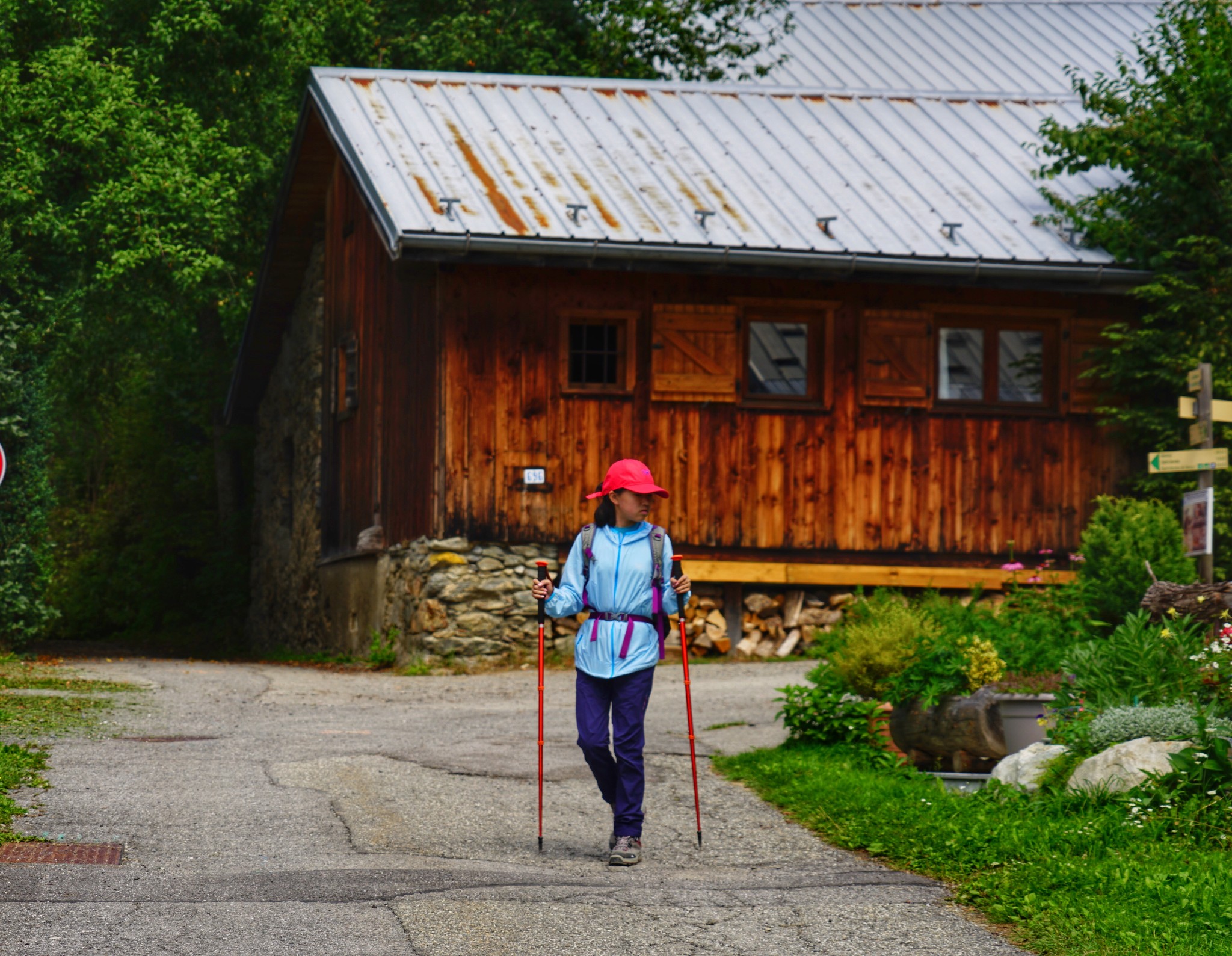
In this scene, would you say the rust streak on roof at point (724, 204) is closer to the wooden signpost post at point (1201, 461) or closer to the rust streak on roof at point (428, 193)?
the rust streak on roof at point (428, 193)

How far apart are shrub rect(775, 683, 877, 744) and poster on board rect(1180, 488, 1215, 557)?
134 inches

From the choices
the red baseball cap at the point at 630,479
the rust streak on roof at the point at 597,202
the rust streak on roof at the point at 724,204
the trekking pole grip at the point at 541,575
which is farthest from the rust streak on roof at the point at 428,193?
the red baseball cap at the point at 630,479

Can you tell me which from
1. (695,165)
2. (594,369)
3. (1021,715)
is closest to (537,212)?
(594,369)

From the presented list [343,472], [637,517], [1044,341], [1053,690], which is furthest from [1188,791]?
[343,472]

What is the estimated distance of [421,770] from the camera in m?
9.08

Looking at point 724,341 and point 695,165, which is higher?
point 695,165

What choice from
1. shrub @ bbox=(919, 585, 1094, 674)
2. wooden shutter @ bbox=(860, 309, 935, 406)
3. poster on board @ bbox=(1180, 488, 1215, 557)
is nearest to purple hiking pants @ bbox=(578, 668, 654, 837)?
shrub @ bbox=(919, 585, 1094, 674)

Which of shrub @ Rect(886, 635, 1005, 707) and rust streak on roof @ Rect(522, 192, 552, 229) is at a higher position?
rust streak on roof @ Rect(522, 192, 552, 229)

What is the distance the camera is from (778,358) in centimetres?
1642

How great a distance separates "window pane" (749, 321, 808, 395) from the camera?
16.4m

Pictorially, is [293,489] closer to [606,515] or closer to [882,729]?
[882,729]

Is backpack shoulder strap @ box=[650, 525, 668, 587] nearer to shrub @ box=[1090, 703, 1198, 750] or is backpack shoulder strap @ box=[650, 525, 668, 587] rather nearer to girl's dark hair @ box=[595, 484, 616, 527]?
girl's dark hair @ box=[595, 484, 616, 527]

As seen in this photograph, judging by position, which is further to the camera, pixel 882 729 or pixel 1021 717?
pixel 882 729

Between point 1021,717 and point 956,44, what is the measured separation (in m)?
20.5
